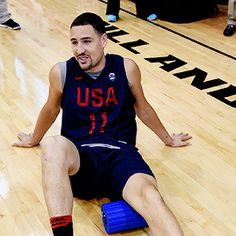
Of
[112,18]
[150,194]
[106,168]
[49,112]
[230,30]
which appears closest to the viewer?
[150,194]

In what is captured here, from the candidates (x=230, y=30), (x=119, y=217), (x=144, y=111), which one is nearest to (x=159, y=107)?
(x=144, y=111)

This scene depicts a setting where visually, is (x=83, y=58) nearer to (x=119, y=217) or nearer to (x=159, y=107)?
(x=119, y=217)

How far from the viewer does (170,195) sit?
84.4 inches

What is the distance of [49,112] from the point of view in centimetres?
216

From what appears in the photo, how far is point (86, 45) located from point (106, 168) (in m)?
0.55

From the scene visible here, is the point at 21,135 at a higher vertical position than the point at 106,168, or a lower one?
lower

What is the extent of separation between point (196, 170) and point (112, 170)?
595 mm

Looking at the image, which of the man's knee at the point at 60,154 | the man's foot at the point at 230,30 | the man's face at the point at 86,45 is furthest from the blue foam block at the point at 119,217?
the man's foot at the point at 230,30

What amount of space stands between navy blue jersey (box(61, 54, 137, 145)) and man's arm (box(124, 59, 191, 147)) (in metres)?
0.03

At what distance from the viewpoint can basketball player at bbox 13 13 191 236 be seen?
6.06 feet

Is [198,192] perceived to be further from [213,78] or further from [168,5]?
[168,5]

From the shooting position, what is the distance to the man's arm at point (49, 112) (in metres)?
2.04

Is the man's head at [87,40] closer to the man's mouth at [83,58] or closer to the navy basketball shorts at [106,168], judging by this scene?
the man's mouth at [83,58]

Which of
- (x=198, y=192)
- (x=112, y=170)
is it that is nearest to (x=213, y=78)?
(x=198, y=192)
